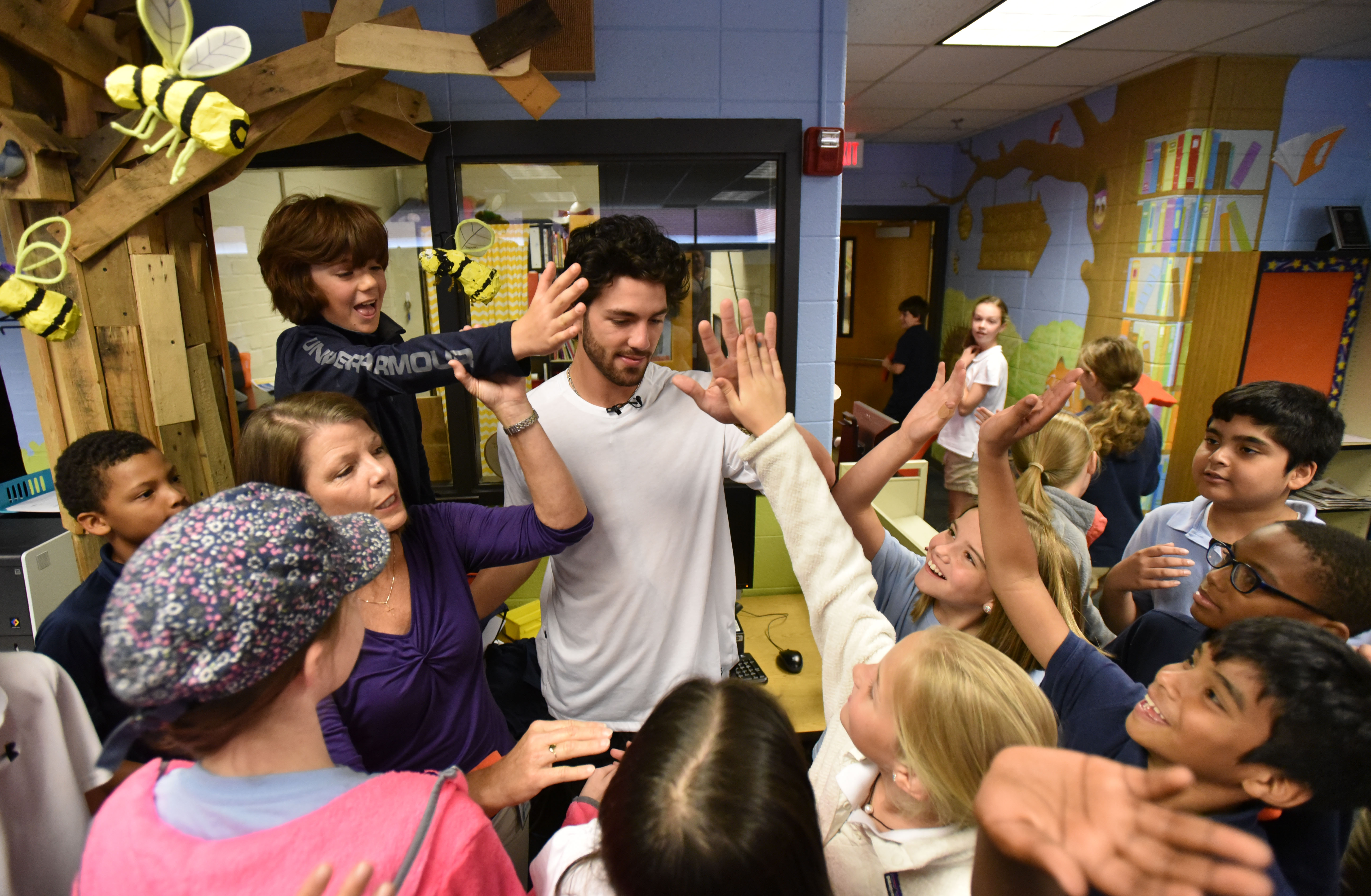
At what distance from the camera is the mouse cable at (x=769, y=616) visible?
2447 millimetres

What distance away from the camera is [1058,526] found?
5.31 feet

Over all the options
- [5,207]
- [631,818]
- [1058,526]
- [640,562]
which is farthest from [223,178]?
[1058,526]

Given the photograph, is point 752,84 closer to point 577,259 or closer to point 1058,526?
point 577,259

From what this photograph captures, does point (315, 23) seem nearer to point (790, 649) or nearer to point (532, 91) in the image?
point (532, 91)

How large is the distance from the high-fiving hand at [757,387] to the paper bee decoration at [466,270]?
1056 mm

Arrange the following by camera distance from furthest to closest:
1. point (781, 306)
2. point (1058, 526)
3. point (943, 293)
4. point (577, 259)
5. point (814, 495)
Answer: point (943, 293) → point (781, 306) → point (1058, 526) → point (577, 259) → point (814, 495)

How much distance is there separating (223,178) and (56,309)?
49 centimetres

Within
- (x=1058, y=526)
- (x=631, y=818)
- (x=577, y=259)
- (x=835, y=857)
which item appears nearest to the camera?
(x=631, y=818)

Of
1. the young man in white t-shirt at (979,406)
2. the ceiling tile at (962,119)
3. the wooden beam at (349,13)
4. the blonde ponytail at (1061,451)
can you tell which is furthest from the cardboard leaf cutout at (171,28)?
the ceiling tile at (962,119)

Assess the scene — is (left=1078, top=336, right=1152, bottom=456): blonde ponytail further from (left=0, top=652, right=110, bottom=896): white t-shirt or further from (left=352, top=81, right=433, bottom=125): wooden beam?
(left=0, top=652, right=110, bottom=896): white t-shirt

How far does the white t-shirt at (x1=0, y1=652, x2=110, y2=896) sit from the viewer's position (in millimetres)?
1009

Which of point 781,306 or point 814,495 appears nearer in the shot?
point 814,495

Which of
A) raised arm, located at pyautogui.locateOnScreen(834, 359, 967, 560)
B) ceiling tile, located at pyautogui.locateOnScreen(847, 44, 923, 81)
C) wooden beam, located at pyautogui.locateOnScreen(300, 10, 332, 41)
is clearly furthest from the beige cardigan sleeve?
ceiling tile, located at pyautogui.locateOnScreen(847, 44, 923, 81)

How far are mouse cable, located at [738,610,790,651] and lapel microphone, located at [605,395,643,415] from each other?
121 cm
